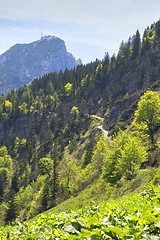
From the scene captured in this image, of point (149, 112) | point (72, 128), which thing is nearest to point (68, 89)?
point (72, 128)

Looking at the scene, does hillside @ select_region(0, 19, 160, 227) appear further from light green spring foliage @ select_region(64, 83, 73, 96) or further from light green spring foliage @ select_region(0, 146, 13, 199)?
light green spring foliage @ select_region(64, 83, 73, 96)

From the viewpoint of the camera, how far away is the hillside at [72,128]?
58.8 meters

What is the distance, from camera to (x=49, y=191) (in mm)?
68500

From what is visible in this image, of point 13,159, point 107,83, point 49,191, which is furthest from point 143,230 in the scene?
point 107,83

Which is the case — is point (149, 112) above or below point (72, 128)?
above

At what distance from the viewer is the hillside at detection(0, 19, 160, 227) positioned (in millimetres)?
58825

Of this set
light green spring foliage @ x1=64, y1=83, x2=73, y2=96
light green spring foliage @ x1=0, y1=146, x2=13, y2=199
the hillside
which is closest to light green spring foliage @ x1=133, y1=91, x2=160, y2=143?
the hillside

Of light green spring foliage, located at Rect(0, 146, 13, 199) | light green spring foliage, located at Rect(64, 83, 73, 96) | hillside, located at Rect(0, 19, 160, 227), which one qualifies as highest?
light green spring foliage, located at Rect(64, 83, 73, 96)

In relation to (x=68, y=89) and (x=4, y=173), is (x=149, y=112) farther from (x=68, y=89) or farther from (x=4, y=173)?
(x=68, y=89)

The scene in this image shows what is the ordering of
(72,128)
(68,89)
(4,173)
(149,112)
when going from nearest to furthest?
(149,112) < (4,173) < (72,128) < (68,89)

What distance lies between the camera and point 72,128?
122000 mm

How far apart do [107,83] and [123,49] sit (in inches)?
1241

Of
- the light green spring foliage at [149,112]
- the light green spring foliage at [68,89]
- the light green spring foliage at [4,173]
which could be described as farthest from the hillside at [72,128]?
the light green spring foliage at [68,89]

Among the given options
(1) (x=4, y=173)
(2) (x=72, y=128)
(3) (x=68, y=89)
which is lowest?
(1) (x=4, y=173)
